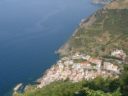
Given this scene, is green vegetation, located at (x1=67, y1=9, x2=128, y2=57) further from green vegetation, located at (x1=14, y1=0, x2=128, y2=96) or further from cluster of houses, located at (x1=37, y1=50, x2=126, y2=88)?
cluster of houses, located at (x1=37, y1=50, x2=126, y2=88)

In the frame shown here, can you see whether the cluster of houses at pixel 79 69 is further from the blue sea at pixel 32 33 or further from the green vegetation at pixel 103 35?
the blue sea at pixel 32 33

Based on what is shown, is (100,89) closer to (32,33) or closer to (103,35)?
(103,35)

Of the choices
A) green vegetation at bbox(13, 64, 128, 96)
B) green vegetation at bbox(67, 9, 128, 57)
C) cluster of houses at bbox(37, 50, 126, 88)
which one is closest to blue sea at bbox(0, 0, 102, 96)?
cluster of houses at bbox(37, 50, 126, 88)

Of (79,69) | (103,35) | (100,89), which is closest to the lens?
(100,89)

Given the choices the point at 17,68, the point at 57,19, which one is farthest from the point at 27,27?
the point at 17,68

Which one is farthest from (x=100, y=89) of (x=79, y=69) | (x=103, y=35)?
(x=103, y=35)

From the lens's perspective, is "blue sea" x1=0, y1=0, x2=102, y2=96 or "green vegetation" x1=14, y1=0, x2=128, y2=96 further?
"green vegetation" x1=14, y1=0, x2=128, y2=96

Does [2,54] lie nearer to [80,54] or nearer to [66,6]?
[80,54]
